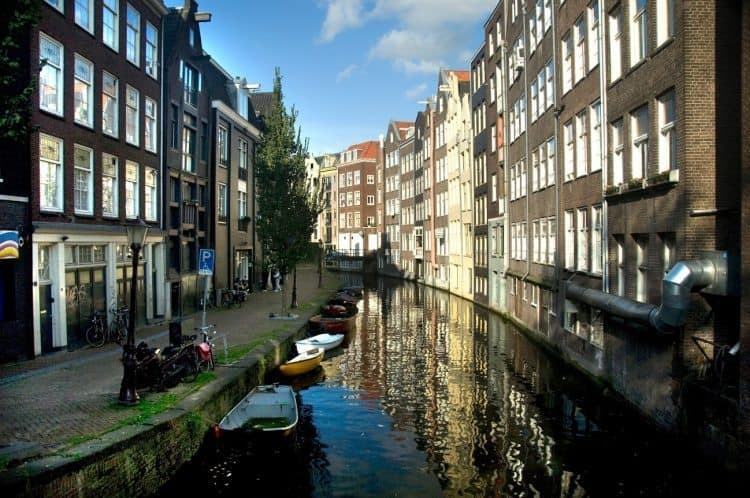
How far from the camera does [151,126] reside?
25922mm

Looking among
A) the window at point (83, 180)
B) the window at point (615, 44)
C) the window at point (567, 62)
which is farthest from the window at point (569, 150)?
the window at point (83, 180)

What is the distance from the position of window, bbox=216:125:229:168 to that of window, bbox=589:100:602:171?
2189 centimetres

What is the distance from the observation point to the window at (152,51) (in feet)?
83.4

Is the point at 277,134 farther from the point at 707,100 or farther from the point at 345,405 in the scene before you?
the point at 707,100

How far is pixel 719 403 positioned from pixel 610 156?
9.22 meters

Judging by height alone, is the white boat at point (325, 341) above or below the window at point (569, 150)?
below

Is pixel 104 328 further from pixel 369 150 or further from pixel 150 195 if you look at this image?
pixel 369 150

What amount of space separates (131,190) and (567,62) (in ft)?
55.9

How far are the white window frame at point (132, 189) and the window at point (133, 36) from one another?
13.0ft

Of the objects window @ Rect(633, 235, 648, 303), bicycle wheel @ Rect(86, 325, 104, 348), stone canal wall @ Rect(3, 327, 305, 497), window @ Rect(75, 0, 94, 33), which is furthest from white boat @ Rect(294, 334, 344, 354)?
window @ Rect(75, 0, 94, 33)

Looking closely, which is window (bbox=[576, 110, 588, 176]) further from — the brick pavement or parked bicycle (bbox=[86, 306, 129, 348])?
parked bicycle (bbox=[86, 306, 129, 348])

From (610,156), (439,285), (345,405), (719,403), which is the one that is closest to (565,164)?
(610,156)

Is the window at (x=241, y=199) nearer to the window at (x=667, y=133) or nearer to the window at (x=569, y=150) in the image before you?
the window at (x=569, y=150)

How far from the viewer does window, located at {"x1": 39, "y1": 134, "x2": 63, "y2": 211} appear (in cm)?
1784
